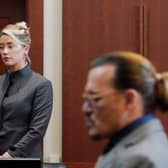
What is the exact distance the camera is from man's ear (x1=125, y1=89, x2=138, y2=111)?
3.75 feet

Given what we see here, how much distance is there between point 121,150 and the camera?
3.78 ft

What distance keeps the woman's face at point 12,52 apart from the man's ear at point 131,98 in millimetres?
1368

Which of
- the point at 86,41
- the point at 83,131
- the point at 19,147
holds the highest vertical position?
the point at 86,41

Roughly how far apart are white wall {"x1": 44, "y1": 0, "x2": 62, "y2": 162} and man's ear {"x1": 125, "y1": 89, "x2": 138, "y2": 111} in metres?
2.83

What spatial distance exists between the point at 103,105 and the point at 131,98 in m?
0.07

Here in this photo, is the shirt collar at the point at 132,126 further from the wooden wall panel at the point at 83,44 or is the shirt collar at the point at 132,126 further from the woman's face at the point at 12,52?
the wooden wall panel at the point at 83,44

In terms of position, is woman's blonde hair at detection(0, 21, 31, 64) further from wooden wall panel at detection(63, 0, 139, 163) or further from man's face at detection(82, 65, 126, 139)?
wooden wall panel at detection(63, 0, 139, 163)

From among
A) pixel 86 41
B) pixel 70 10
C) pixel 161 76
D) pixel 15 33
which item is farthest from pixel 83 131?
pixel 161 76

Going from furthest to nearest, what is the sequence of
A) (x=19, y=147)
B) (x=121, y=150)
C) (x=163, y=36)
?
1. (x=163, y=36)
2. (x=19, y=147)
3. (x=121, y=150)

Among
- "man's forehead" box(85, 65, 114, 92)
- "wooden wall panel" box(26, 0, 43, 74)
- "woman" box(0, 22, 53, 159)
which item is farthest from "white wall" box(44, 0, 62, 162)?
"man's forehead" box(85, 65, 114, 92)

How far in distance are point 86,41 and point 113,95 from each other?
2805mm

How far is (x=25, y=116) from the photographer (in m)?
2.38

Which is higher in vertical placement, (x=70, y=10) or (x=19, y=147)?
(x=70, y=10)

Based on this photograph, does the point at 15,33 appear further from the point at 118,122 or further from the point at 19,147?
the point at 118,122
